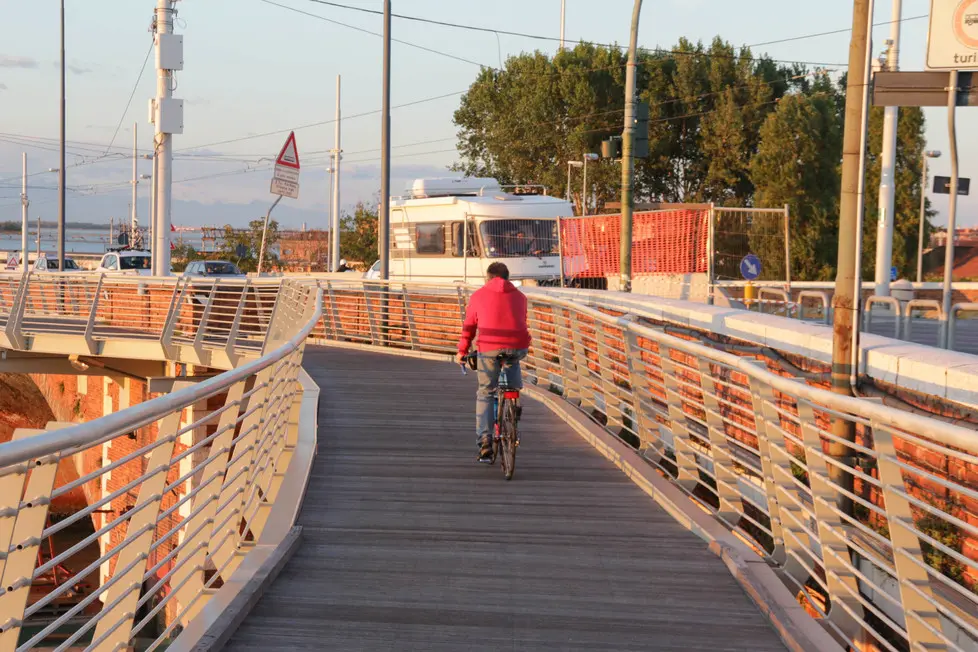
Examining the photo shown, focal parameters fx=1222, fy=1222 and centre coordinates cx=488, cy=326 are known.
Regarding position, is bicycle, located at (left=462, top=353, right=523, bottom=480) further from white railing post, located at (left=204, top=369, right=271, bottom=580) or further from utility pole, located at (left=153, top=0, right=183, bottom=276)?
utility pole, located at (left=153, top=0, right=183, bottom=276)

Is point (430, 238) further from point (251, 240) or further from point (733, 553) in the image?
point (251, 240)

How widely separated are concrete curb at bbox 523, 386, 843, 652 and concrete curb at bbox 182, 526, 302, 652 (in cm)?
249

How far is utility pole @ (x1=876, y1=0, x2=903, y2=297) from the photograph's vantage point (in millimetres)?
24594

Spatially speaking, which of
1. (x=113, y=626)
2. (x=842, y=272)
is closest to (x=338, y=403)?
(x=842, y=272)

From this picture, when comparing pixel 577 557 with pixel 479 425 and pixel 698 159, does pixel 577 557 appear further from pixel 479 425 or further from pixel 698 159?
pixel 698 159

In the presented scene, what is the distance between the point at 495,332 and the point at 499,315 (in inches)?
5.9

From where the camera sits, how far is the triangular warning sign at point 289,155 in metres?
23.0

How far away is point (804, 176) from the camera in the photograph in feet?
186

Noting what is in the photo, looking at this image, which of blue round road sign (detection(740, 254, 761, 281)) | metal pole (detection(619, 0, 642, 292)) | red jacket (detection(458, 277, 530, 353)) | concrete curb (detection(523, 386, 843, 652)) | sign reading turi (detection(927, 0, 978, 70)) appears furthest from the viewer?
blue round road sign (detection(740, 254, 761, 281))

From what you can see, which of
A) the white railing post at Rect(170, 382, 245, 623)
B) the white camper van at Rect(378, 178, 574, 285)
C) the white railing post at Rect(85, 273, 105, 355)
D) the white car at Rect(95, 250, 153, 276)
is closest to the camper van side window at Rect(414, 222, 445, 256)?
the white camper van at Rect(378, 178, 574, 285)

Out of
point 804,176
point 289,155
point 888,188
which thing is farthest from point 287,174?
point 804,176

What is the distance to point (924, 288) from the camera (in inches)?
1145

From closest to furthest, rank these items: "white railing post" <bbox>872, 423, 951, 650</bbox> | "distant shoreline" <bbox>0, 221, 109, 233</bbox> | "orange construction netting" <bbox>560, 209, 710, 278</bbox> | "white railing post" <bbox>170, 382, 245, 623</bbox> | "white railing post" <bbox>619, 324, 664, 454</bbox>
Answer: "white railing post" <bbox>872, 423, 951, 650</bbox>, "white railing post" <bbox>170, 382, 245, 623</bbox>, "white railing post" <bbox>619, 324, 664, 454</bbox>, "orange construction netting" <bbox>560, 209, 710, 278</bbox>, "distant shoreline" <bbox>0, 221, 109, 233</bbox>

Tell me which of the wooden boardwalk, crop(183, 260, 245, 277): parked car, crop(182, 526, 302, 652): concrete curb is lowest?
the wooden boardwalk
